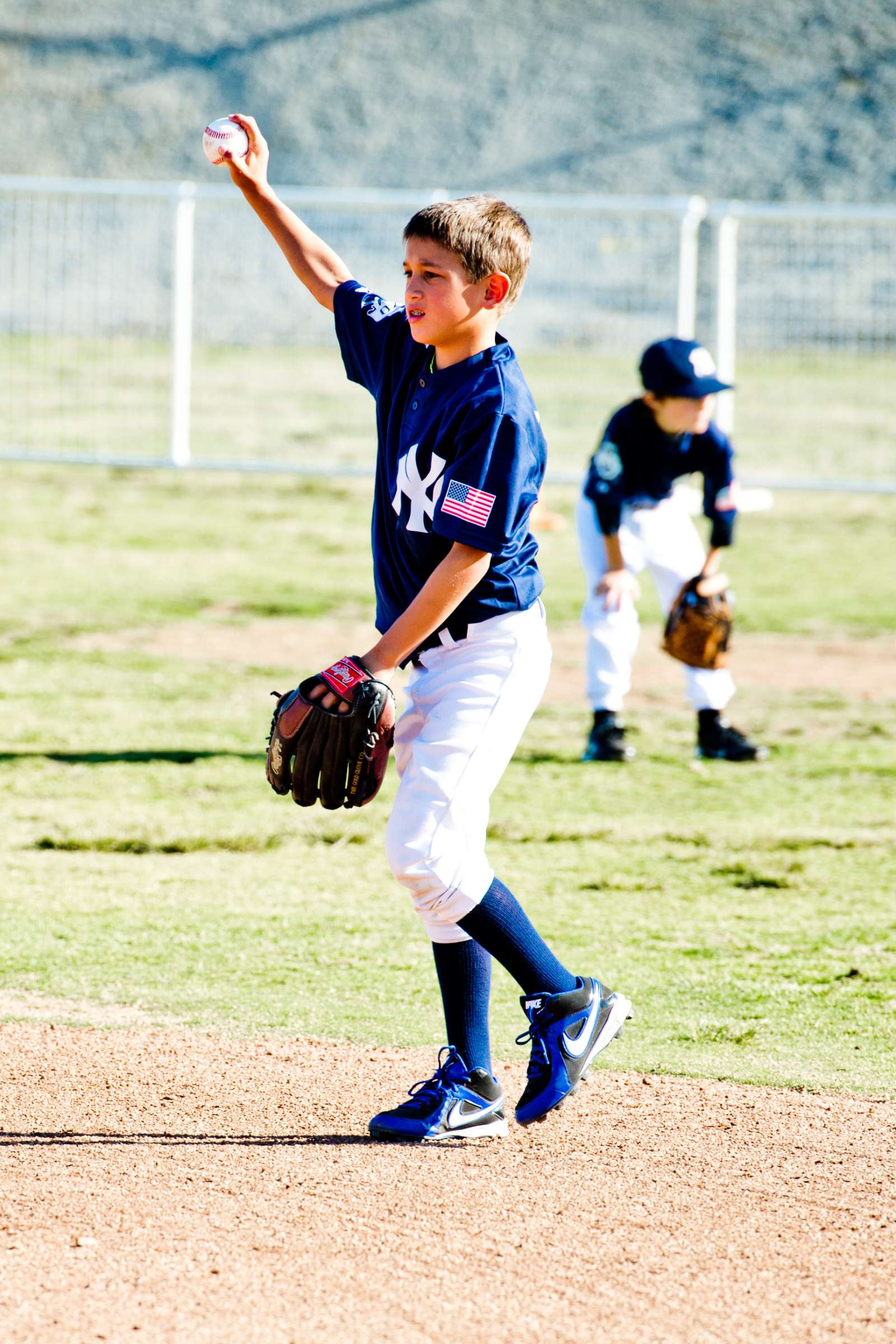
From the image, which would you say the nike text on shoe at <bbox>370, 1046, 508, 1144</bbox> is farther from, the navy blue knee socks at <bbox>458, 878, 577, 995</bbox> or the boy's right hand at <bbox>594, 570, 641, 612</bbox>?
the boy's right hand at <bbox>594, 570, 641, 612</bbox>

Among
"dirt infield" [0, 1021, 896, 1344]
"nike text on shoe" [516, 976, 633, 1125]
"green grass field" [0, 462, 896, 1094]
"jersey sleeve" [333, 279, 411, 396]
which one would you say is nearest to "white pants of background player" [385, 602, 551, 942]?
"nike text on shoe" [516, 976, 633, 1125]

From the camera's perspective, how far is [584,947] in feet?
14.4

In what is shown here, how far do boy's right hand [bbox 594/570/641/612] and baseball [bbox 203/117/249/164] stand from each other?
124 inches

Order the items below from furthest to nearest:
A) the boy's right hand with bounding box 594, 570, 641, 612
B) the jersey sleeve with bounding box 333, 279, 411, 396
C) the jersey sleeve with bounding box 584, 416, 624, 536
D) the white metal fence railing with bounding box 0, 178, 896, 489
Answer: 1. the white metal fence railing with bounding box 0, 178, 896, 489
2. the boy's right hand with bounding box 594, 570, 641, 612
3. the jersey sleeve with bounding box 584, 416, 624, 536
4. the jersey sleeve with bounding box 333, 279, 411, 396

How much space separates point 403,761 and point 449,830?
258mm

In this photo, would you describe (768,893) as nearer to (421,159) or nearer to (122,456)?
(122,456)

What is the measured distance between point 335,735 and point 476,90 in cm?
2772

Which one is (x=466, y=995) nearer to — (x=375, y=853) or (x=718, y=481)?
(x=375, y=853)

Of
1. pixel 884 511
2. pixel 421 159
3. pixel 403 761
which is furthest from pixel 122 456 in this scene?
pixel 421 159

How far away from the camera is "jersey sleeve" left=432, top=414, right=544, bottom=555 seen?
2975mm

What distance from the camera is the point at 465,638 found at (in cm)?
316

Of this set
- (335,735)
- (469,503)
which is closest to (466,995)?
(335,735)

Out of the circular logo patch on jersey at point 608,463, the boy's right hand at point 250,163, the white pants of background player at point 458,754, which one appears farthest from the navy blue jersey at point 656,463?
the white pants of background player at point 458,754

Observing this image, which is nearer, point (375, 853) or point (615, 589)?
point (375, 853)
